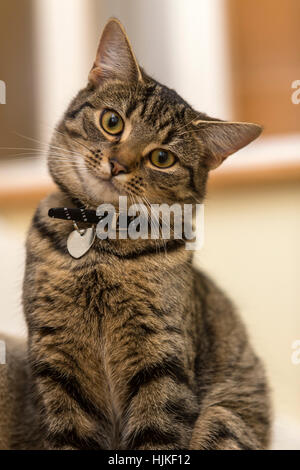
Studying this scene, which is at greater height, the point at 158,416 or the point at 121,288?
the point at 121,288

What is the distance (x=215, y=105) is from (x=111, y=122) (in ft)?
0.87

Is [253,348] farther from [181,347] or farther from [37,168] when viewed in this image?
[37,168]

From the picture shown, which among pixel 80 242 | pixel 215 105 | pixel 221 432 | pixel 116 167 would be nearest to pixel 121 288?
pixel 80 242

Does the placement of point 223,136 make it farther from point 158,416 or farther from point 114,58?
point 158,416

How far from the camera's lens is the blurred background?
38.1 inches

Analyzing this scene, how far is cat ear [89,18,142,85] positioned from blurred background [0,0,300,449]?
0.13ft

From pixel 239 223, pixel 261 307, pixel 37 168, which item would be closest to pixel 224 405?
pixel 261 307

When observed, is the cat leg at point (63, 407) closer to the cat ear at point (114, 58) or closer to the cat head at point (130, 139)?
the cat head at point (130, 139)

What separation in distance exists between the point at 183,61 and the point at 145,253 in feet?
1.25

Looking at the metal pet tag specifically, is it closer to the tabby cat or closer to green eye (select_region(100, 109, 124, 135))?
the tabby cat

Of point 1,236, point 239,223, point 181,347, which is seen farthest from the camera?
point 239,223

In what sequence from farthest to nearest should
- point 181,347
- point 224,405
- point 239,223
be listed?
point 239,223 < point 224,405 < point 181,347

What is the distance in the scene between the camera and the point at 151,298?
0.92 m

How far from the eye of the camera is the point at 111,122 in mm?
907
